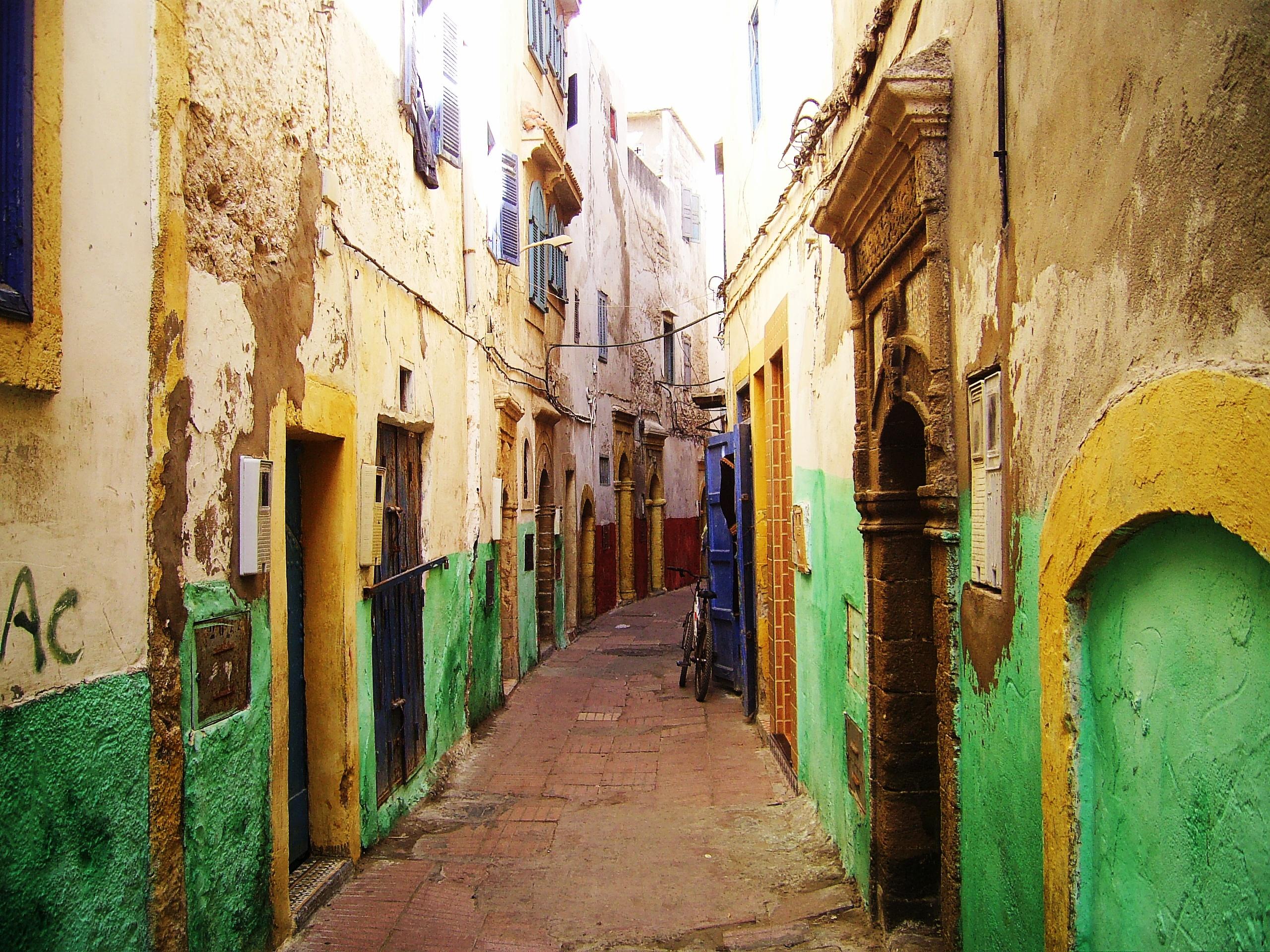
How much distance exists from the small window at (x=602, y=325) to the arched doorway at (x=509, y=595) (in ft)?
25.1

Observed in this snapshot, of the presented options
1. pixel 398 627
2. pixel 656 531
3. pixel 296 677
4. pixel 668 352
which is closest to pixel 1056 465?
pixel 296 677

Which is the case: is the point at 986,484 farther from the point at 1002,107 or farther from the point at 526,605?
the point at 526,605

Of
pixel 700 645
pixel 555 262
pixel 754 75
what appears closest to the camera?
pixel 754 75

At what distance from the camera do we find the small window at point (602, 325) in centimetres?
1886

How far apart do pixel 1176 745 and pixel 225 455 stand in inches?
134

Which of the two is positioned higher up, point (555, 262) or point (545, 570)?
point (555, 262)

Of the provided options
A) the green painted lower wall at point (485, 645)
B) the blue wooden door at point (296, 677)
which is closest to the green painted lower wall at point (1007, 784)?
the blue wooden door at point (296, 677)

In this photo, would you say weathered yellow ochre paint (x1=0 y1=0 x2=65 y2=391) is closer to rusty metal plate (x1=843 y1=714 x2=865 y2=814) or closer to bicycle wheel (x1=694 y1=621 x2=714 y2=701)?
rusty metal plate (x1=843 y1=714 x2=865 y2=814)

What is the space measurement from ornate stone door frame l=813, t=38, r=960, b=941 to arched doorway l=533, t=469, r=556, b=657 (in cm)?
932

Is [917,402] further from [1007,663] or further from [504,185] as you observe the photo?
[504,185]

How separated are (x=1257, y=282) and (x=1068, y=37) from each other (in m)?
1.08

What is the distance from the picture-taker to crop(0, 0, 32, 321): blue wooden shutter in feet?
8.58

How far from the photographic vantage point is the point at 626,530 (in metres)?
21.4

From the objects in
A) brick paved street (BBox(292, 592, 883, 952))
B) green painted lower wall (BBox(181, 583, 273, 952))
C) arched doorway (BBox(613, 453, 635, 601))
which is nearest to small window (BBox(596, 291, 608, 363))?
arched doorway (BBox(613, 453, 635, 601))
